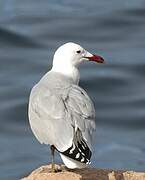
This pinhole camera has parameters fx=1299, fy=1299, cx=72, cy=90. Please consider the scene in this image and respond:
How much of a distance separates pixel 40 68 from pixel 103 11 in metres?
5.30

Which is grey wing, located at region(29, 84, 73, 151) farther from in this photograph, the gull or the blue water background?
the blue water background

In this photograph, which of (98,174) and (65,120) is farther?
(98,174)

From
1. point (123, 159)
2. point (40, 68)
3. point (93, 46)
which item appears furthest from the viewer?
point (93, 46)

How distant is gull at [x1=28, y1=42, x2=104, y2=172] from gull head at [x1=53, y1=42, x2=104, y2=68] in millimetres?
361

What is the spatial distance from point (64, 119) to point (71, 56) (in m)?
1.28

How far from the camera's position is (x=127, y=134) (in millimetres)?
17141

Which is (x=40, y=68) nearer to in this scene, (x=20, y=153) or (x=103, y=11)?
(x=20, y=153)

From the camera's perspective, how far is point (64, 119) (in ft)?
32.2

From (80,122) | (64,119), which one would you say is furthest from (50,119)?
(80,122)

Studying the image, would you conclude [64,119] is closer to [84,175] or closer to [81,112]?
[81,112]

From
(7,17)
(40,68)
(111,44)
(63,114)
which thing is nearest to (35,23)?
(7,17)

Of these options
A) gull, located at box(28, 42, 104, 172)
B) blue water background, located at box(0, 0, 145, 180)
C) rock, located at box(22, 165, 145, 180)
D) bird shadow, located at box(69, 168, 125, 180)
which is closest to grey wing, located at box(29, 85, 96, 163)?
gull, located at box(28, 42, 104, 172)

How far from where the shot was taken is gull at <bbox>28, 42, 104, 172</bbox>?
961 centimetres

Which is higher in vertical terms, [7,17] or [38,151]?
[7,17]
